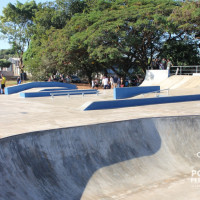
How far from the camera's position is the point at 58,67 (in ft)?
98.1

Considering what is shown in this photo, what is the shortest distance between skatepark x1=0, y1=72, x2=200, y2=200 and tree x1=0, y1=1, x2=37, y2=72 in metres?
41.3

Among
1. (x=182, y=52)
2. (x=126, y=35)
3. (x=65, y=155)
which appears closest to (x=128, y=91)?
(x=126, y=35)

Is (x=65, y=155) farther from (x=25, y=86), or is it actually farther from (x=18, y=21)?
(x=18, y=21)

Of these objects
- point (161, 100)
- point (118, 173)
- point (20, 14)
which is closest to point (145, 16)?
point (161, 100)

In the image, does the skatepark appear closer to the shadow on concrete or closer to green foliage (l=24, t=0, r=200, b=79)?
the shadow on concrete

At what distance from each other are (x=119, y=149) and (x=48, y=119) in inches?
121

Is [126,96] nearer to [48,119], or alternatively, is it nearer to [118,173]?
[48,119]

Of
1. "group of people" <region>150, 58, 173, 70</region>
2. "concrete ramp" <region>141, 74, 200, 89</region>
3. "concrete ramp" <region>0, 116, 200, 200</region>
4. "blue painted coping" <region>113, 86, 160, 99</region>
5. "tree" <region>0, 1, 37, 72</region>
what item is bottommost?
"concrete ramp" <region>0, 116, 200, 200</region>

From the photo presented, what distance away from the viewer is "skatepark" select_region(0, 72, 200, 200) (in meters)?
5.48

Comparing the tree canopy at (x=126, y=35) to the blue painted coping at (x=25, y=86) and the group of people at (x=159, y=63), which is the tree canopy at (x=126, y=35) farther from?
the blue painted coping at (x=25, y=86)

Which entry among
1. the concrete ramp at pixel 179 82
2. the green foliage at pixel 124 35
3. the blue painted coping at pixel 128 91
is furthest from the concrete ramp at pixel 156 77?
the blue painted coping at pixel 128 91

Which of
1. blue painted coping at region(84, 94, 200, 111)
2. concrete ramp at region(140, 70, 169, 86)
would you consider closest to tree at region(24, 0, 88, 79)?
concrete ramp at region(140, 70, 169, 86)

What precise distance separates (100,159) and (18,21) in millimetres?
46108

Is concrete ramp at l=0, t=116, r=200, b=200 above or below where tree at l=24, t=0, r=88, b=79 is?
below
